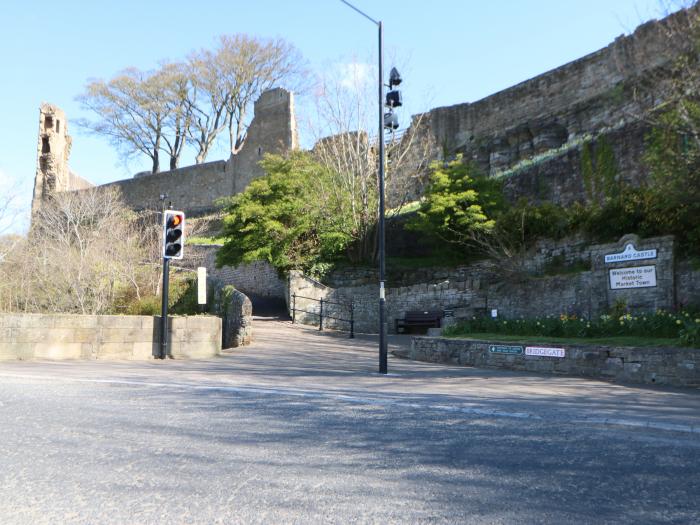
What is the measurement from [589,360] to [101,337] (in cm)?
1020

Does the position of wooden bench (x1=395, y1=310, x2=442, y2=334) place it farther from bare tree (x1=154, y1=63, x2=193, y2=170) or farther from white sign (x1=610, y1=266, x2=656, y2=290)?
bare tree (x1=154, y1=63, x2=193, y2=170)

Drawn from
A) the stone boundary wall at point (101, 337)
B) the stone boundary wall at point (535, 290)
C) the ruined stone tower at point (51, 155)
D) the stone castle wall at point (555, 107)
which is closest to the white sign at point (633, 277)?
the stone boundary wall at point (535, 290)

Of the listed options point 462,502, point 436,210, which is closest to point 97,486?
point 462,502

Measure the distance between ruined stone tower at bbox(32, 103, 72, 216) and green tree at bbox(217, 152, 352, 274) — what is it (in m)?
35.6

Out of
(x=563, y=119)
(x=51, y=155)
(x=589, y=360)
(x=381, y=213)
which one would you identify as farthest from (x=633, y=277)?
(x=51, y=155)

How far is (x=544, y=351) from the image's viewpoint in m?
12.5

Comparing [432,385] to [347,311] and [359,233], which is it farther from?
[359,233]

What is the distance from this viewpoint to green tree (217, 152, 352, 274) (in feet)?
84.7

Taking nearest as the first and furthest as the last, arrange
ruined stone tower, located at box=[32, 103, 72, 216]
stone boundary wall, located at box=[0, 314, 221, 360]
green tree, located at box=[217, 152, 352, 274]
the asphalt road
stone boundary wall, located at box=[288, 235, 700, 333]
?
the asphalt road → stone boundary wall, located at box=[0, 314, 221, 360] → stone boundary wall, located at box=[288, 235, 700, 333] → green tree, located at box=[217, 152, 352, 274] → ruined stone tower, located at box=[32, 103, 72, 216]

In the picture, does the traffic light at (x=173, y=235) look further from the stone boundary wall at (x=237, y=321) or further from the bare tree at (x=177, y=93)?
the bare tree at (x=177, y=93)

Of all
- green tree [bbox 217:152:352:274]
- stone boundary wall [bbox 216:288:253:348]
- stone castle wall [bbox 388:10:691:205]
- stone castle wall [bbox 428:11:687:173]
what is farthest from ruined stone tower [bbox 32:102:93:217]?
stone boundary wall [bbox 216:288:253:348]

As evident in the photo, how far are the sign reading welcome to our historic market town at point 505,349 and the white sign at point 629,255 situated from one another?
4.08m

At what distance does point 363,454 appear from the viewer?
16.2ft

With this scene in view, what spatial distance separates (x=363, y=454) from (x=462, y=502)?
1294mm
